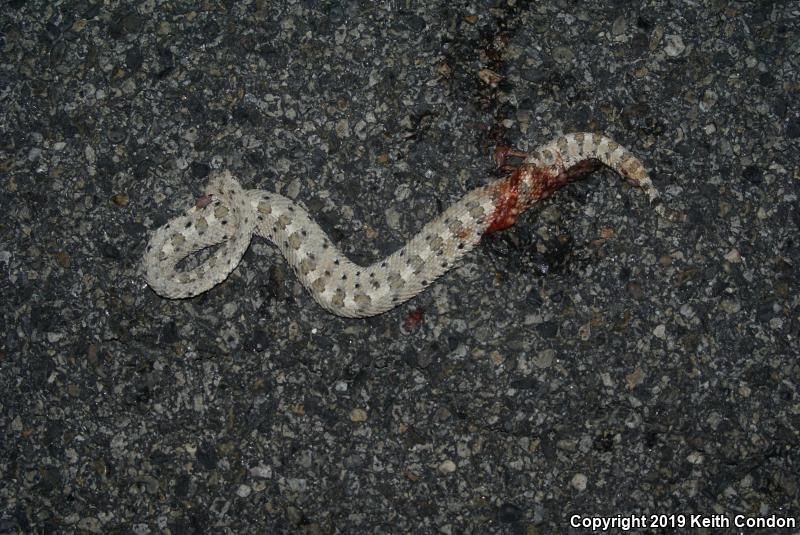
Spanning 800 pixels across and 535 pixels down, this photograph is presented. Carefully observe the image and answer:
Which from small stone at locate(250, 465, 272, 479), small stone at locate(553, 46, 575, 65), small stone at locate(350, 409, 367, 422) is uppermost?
small stone at locate(553, 46, 575, 65)

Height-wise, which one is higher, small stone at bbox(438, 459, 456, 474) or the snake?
the snake

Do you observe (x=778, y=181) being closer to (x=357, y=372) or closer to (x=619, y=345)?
(x=619, y=345)

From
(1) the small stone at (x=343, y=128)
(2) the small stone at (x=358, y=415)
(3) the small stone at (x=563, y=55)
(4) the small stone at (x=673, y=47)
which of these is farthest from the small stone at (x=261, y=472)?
(4) the small stone at (x=673, y=47)

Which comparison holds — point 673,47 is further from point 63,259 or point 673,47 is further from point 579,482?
point 63,259

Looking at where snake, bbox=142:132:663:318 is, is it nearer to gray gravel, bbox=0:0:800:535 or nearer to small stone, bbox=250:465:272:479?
gray gravel, bbox=0:0:800:535

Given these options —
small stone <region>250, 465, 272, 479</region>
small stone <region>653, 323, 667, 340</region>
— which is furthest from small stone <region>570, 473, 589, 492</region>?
small stone <region>250, 465, 272, 479</region>

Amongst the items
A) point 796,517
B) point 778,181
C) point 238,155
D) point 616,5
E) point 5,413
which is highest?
point 616,5

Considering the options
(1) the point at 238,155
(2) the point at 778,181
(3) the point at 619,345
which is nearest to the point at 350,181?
(1) the point at 238,155
